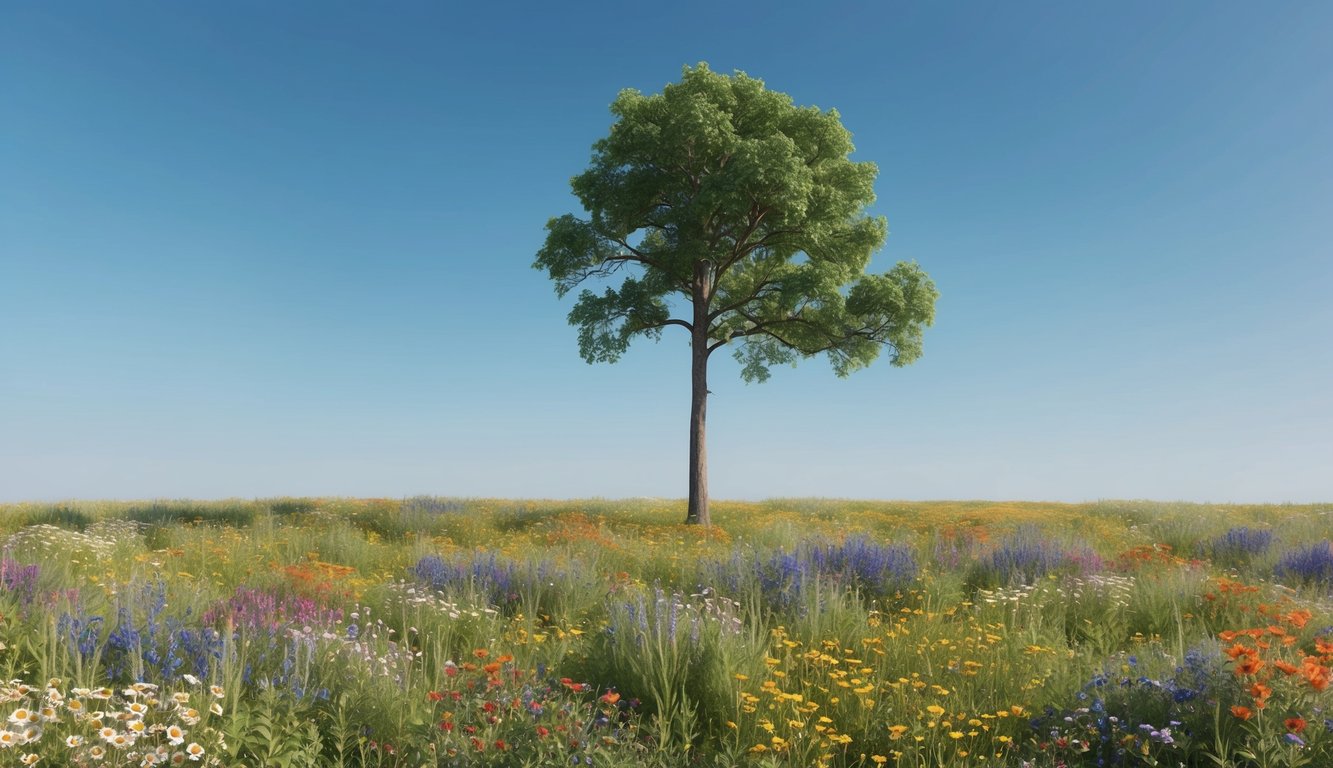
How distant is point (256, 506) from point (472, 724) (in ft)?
69.0

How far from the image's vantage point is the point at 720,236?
65.9 feet

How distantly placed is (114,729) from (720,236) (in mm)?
17884

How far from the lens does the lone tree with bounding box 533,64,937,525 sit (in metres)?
18.8

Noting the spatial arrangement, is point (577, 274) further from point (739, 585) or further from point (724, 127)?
point (739, 585)

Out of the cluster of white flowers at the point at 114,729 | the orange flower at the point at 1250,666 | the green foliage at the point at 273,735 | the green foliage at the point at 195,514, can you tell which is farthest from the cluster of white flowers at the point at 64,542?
the orange flower at the point at 1250,666

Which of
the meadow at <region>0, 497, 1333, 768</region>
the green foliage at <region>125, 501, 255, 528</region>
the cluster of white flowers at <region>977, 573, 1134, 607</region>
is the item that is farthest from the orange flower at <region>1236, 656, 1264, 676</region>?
the green foliage at <region>125, 501, 255, 528</region>

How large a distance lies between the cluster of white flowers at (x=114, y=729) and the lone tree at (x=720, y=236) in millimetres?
15663

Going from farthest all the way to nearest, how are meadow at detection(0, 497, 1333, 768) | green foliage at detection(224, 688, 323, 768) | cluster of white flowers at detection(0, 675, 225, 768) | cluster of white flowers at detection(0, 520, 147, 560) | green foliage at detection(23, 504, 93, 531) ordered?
green foliage at detection(23, 504, 93, 531)
cluster of white flowers at detection(0, 520, 147, 560)
meadow at detection(0, 497, 1333, 768)
green foliage at detection(224, 688, 323, 768)
cluster of white flowers at detection(0, 675, 225, 768)

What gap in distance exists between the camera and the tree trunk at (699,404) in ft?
63.7

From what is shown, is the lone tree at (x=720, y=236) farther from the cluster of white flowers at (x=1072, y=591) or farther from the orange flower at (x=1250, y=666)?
the orange flower at (x=1250, y=666)

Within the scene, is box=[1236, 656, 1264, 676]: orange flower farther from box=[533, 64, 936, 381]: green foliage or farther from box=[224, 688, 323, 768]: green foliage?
box=[533, 64, 936, 381]: green foliage

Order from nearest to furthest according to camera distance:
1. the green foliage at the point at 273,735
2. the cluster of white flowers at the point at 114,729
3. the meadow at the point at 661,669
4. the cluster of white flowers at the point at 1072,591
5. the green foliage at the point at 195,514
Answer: the cluster of white flowers at the point at 114,729
the green foliage at the point at 273,735
the meadow at the point at 661,669
the cluster of white flowers at the point at 1072,591
the green foliage at the point at 195,514

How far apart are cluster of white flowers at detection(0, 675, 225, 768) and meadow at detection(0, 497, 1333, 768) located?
0.7 inches

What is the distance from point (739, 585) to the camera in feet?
24.4
